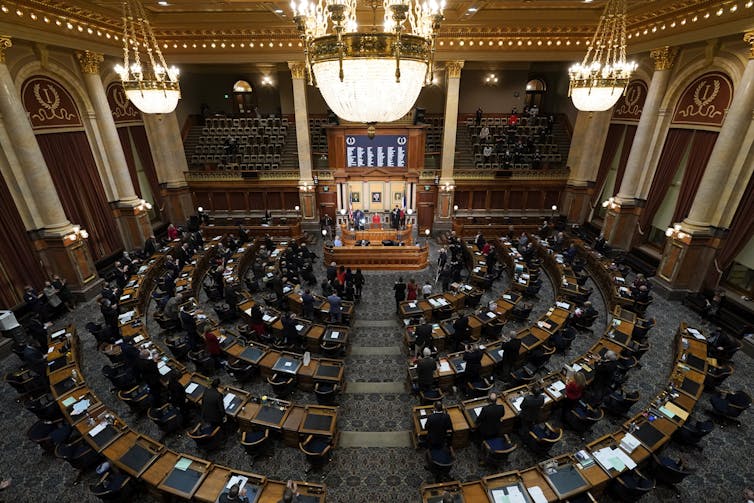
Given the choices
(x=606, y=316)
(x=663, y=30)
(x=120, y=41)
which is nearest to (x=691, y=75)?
(x=663, y=30)

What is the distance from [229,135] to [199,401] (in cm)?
1963

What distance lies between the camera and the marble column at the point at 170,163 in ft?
63.4

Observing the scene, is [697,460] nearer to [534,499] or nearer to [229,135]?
[534,499]

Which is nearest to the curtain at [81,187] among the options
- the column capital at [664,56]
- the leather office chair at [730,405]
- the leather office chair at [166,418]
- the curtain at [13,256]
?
the curtain at [13,256]

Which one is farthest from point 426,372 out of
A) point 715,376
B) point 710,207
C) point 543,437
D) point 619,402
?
point 710,207

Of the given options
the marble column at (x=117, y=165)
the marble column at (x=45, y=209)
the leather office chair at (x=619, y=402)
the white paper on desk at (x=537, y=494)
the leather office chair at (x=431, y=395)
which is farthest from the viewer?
the marble column at (x=117, y=165)

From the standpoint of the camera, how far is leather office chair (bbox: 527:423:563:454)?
7.19 meters

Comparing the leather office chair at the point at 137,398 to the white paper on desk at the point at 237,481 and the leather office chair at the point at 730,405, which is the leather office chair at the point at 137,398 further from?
the leather office chair at the point at 730,405

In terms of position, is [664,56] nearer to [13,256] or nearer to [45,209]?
[45,209]

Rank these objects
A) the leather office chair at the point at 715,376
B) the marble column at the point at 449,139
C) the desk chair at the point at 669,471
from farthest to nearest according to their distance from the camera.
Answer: the marble column at the point at 449,139 → the leather office chair at the point at 715,376 → the desk chair at the point at 669,471

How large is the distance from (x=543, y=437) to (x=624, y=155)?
51.6ft

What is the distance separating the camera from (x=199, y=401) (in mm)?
8047

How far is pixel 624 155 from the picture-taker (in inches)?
686

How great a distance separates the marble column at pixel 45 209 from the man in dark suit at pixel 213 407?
9.56 metres
